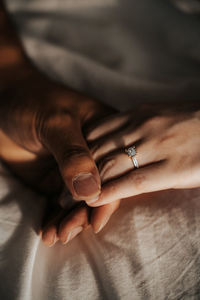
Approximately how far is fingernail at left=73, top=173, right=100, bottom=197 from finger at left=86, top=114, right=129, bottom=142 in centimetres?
14

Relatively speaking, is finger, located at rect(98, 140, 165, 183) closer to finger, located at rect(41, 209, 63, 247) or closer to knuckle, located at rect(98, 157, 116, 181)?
knuckle, located at rect(98, 157, 116, 181)

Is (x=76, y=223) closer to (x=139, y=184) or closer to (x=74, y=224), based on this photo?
(x=74, y=224)

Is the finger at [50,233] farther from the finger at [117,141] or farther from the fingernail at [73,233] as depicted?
the finger at [117,141]

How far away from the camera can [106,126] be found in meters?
0.58

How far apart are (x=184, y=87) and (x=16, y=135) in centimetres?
44

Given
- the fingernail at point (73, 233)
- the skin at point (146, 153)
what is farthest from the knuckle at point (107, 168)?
the fingernail at point (73, 233)

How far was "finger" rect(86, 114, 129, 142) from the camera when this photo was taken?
58 cm

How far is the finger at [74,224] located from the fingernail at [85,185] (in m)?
0.08

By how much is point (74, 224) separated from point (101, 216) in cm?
5

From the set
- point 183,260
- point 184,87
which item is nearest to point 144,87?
point 184,87

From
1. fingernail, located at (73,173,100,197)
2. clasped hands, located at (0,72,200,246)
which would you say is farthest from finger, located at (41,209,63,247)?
fingernail, located at (73,173,100,197)

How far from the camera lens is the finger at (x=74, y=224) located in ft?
1.63

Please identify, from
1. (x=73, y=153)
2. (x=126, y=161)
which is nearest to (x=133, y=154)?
(x=126, y=161)

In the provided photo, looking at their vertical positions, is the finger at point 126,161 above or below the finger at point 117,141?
below
